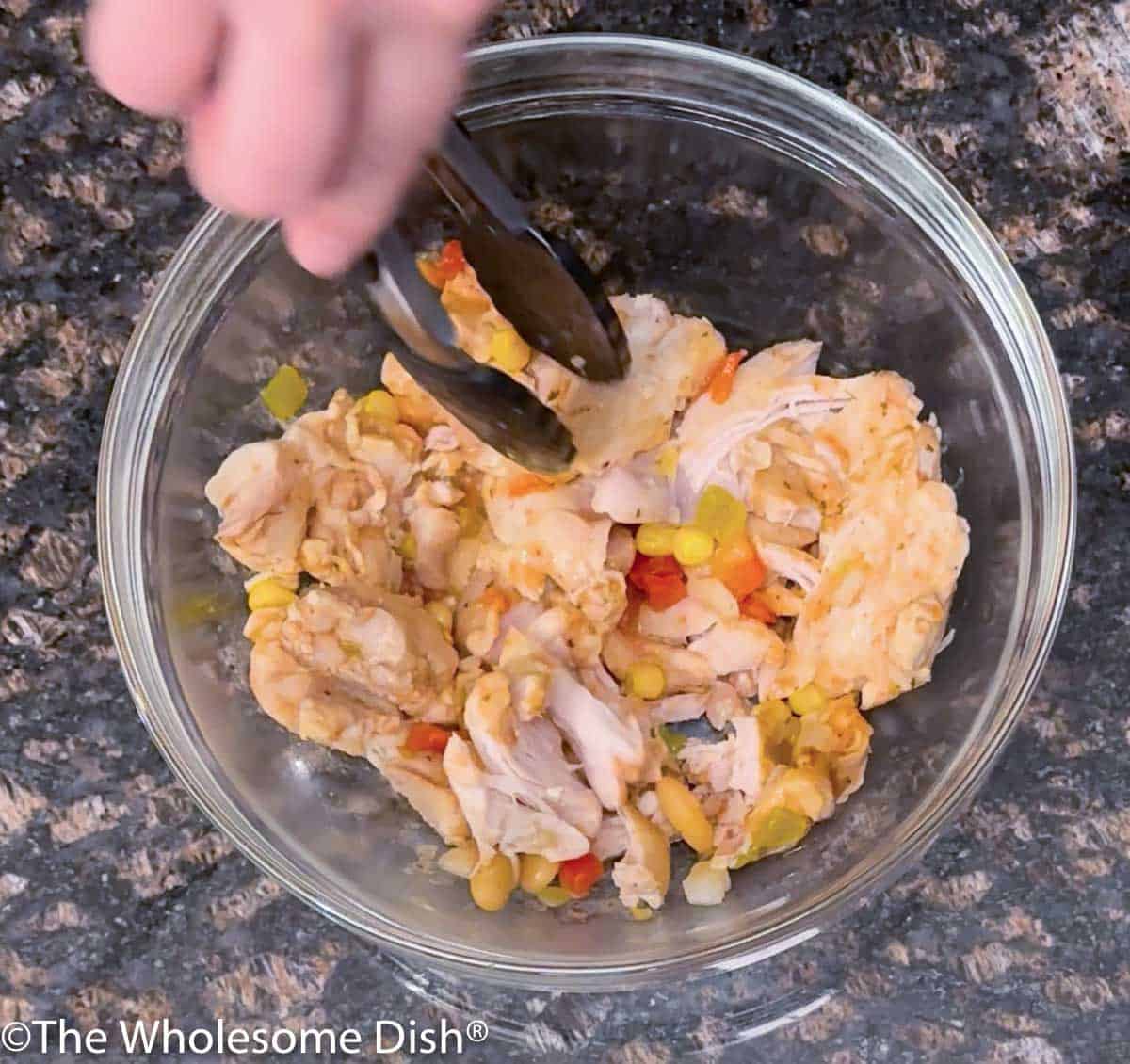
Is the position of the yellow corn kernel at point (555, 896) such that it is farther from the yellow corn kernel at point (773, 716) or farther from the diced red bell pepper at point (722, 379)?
the diced red bell pepper at point (722, 379)

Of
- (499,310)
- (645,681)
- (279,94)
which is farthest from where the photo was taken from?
(645,681)


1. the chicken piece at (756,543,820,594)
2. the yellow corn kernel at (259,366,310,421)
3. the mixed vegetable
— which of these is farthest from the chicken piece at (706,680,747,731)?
the yellow corn kernel at (259,366,310,421)

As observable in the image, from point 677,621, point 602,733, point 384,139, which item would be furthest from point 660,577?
point 384,139

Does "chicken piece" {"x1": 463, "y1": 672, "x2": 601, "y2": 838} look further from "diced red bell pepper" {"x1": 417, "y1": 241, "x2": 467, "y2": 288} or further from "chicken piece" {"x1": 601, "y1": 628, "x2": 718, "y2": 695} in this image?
"diced red bell pepper" {"x1": 417, "y1": 241, "x2": 467, "y2": 288}

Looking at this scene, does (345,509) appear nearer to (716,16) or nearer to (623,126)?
(623,126)

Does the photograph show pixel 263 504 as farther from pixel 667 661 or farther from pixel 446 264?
pixel 667 661
